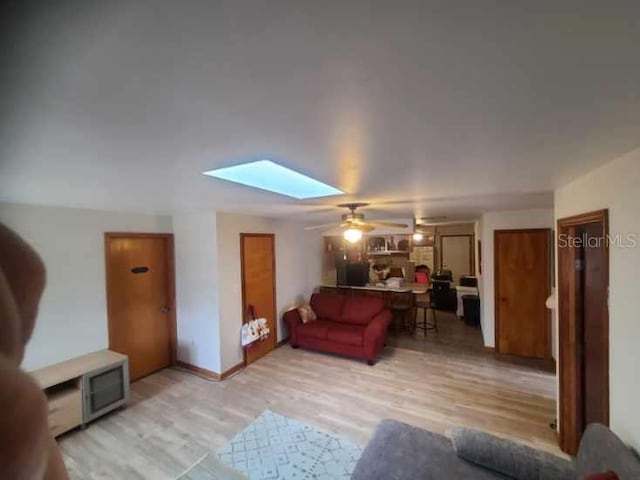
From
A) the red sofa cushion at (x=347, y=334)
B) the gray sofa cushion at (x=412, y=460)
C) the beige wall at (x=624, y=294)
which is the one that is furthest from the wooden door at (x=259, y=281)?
the beige wall at (x=624, y=294)

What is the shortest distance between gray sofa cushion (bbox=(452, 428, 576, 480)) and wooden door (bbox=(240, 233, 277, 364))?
318 cm

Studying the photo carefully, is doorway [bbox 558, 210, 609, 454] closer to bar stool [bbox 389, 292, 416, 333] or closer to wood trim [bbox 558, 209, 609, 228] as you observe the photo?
wood trim [bbox 558, 209, 609, 228]

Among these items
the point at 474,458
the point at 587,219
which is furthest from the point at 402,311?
the point at 587,219

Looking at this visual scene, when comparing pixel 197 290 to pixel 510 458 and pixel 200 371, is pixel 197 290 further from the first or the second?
pixel 510 458

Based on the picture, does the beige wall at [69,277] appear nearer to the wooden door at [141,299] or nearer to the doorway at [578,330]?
the wooden door at [141,299]

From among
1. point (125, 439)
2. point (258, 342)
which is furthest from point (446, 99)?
point (258, 342)

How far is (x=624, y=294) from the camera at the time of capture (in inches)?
59.0

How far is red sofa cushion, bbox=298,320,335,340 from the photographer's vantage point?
14.9ft

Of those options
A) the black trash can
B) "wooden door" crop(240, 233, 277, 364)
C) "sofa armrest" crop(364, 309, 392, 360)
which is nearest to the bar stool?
"sofa armrest" crop(364, 309, 392, 360)

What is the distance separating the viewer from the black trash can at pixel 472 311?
589 centimetres

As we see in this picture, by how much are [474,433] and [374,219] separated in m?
4.25

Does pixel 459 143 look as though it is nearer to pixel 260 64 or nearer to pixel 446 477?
pixel 260 64

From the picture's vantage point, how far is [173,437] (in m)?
2.69

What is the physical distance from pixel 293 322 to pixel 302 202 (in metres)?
2.56
